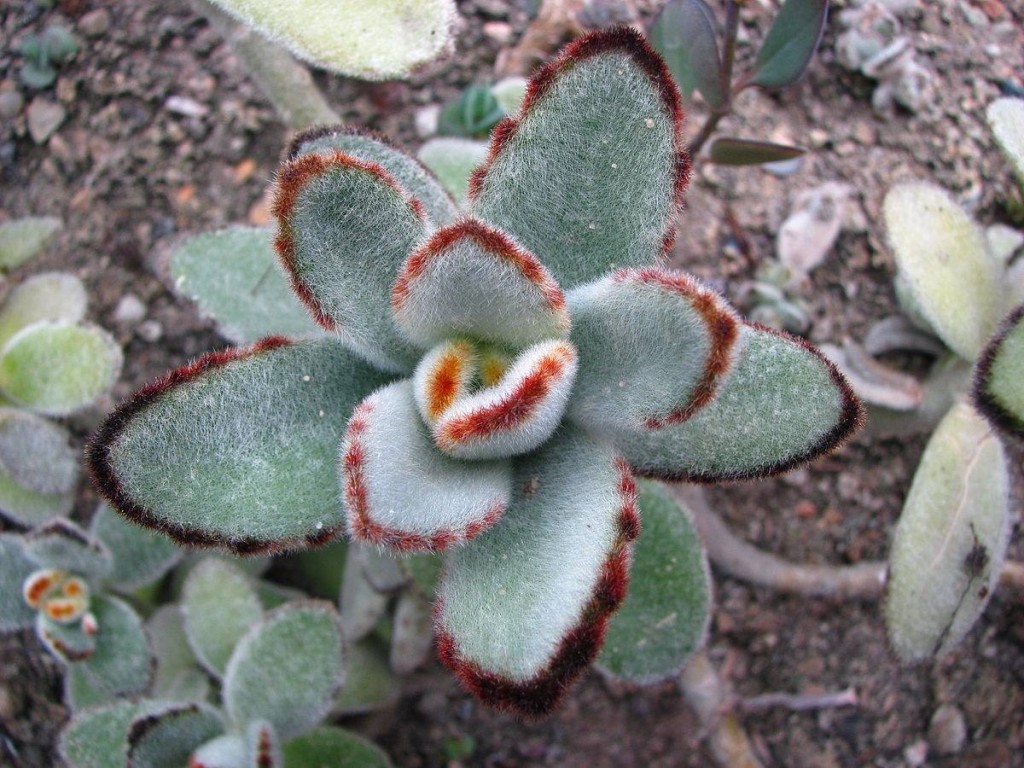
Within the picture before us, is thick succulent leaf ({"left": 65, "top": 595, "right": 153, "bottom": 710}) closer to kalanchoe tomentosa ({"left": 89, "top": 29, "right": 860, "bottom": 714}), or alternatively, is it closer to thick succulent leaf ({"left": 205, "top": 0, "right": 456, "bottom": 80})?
kalanchoe tomentosa ({"left": 89, "top": 29, "right": 860, "bottom": 714})

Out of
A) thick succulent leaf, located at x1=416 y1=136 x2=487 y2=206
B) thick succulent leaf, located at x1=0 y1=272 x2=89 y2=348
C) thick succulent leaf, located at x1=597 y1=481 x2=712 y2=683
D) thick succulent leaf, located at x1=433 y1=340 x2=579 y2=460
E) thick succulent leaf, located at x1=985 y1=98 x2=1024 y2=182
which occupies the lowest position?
thick succulent leaf, located at x1=597 y1=481 x2=712 y2=683

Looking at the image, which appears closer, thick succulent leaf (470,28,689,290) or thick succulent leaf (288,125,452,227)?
thick succulent leaf (470,28,689,290)

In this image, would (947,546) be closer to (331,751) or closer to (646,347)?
(646,347)

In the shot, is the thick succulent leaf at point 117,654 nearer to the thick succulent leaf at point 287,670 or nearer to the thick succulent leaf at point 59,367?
the thick succulent leaf at point 287,670

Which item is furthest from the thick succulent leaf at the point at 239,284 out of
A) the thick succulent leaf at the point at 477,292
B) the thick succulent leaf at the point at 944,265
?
the thick succulent leaf at the point at 944,265

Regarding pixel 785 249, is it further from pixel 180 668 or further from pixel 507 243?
pixel 180 668

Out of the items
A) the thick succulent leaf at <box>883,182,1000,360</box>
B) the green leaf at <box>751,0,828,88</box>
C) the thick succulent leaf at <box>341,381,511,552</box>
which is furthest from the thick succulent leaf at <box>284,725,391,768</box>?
the green leaf at <box>751,0,828,88</box>
